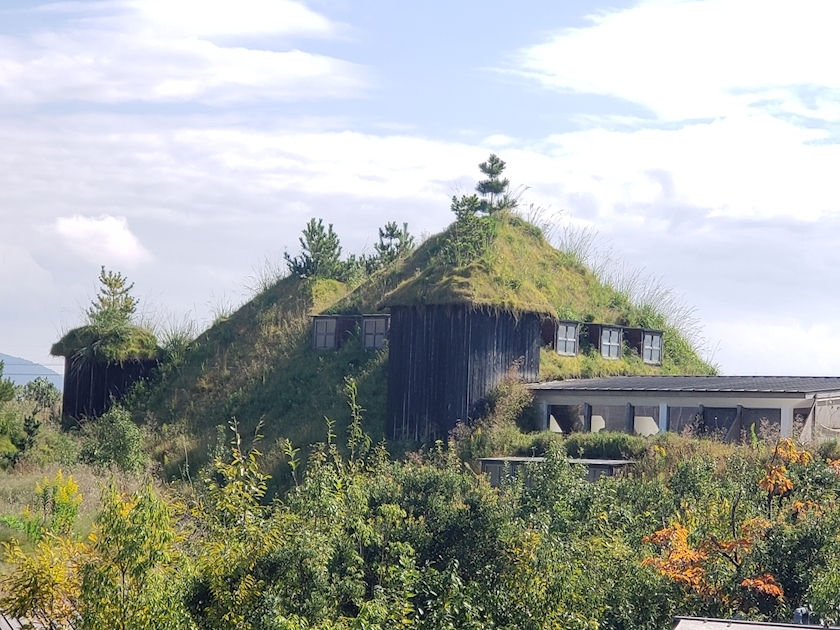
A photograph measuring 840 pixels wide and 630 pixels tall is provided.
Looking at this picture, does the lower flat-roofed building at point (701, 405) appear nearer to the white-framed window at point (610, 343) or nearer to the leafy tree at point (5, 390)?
the white-framed window at point (610, 343)

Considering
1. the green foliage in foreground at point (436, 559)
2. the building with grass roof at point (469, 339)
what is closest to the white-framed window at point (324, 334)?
the building with grass roof at point (469, 339)

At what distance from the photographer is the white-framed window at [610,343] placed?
1684 inches

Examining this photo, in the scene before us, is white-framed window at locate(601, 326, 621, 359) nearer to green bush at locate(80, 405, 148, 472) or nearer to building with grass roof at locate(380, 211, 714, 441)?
building with grass roof at locate(380, 211, 714, 441)

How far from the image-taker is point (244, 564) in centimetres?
1588

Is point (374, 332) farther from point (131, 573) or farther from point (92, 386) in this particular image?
point (131, 573)

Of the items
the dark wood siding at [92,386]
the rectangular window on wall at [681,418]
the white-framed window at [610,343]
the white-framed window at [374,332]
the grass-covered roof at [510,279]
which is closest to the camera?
the rectangular window on wall at [681,418]

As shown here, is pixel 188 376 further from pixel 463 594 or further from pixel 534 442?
pixel 463 594

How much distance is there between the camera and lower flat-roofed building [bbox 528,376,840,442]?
31.8m

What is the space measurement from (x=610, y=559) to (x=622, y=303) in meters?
29.2

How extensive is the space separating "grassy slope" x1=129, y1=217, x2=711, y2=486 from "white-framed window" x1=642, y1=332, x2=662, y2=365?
0.52 meters

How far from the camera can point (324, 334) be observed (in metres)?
44.3

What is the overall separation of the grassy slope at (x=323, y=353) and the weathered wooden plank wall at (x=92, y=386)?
1.06 m

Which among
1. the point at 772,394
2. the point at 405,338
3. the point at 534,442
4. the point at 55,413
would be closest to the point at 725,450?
the point at 772,394

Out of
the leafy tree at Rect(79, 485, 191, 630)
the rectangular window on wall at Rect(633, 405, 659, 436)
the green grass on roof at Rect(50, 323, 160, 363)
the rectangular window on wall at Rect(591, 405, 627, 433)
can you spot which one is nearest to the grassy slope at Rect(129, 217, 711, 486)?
the green grass on roof at Rect(50, 323, 160, 363)
